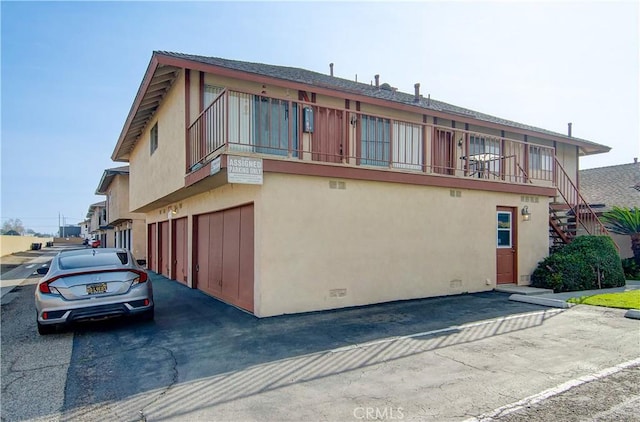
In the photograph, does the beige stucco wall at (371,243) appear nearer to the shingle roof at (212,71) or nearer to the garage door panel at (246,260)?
the garage door panel at (246,260)

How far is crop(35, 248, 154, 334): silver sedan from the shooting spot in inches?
246

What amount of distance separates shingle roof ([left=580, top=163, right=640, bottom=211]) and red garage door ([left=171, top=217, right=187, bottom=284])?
18.0 meters

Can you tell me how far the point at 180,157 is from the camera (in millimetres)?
10117

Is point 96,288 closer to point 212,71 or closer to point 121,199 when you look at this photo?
point 212,71

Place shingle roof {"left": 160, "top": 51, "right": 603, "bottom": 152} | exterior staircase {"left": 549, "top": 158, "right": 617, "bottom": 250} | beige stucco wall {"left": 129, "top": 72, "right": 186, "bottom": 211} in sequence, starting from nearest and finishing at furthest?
shingle roof {"left": 160, "top": 51, "right": 603, "bottom": 152}, beige stucco wall {"left": 129, "top": 72, "right": 186, "bottom": 211}, exterior staircase {"left": 549, "top": 158, "right": 617, "bottom": 250}

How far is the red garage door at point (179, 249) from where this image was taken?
43.0ft

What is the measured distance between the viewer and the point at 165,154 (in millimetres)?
11711

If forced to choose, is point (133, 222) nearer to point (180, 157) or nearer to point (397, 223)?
point (180, 157)

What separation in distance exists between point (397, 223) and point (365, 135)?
299cm

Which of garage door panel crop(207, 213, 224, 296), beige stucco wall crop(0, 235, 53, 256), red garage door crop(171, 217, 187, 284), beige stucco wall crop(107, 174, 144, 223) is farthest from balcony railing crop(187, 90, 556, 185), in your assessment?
beige stucco wall crop(0, 235, 53, 256)

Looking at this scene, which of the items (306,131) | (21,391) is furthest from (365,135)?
(21,391)

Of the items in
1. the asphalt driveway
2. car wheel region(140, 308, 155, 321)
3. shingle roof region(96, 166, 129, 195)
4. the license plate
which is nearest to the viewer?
the asphalt driveway

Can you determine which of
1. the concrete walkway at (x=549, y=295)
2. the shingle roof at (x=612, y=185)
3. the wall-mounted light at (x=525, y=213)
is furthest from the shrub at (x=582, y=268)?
the shingle roof at (x=612, y=185)

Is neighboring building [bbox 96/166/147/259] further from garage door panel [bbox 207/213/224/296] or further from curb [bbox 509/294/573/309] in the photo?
curb [bbox 509/294/573/309]
